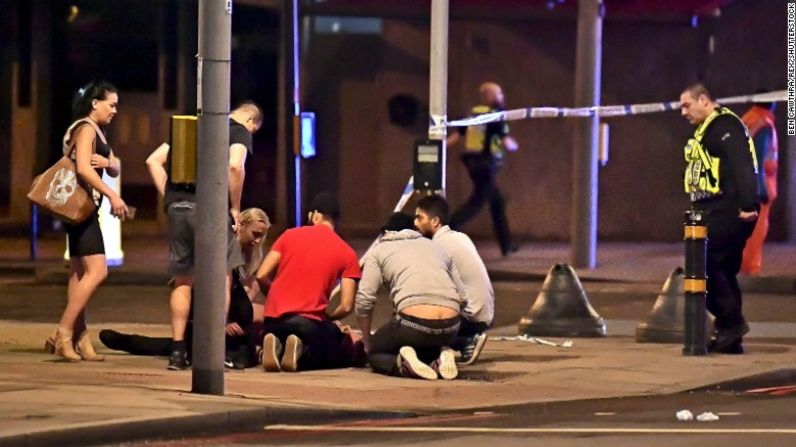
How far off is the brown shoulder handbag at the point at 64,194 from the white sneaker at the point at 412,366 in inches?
90.2

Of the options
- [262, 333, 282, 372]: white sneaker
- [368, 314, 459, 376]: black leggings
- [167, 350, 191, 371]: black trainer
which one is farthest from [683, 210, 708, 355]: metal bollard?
[167, 350, 191, 371]: black trainer

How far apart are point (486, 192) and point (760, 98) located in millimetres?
4105

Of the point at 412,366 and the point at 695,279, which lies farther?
the point at 695,279

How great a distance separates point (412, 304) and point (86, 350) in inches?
89.4

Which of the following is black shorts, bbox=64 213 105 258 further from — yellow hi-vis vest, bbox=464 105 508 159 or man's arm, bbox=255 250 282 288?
yellow hi-vis vest, bbox=464 105 508 159

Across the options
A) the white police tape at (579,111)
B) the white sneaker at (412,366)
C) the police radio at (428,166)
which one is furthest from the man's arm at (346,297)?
the white police tape at (579,111)

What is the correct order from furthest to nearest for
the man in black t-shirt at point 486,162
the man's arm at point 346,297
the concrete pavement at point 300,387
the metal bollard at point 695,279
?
the man in black t-shirt at point 486,162, the metal bollard at point 695,279, the man's arm at point 346,297, the concrete pavement at point 300,387

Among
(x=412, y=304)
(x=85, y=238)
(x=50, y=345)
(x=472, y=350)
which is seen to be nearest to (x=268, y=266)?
(x=412, y=304)

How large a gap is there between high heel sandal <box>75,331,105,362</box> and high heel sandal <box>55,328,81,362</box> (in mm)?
85

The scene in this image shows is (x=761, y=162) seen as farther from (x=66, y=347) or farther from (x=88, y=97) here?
(x=66, y=347)

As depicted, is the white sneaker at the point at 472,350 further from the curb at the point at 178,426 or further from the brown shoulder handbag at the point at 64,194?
the brown shoulder handbag at the point at 64,194

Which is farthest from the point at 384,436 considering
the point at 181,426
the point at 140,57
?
the point at 140,57

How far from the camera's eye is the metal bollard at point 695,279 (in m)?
13.1

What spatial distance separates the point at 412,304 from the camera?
477 inches
